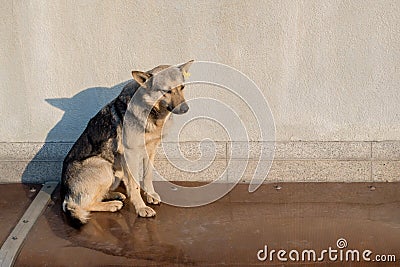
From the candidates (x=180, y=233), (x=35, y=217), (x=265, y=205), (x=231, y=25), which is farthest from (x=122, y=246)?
(x=231, y=25)

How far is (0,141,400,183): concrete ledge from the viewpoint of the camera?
6.09m

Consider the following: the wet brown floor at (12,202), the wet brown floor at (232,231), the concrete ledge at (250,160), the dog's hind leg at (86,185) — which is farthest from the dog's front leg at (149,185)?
the wet brown floor at (12,202)

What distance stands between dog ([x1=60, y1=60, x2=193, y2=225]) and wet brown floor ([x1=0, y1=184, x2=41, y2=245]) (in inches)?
19.0

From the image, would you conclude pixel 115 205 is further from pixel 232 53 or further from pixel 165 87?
pixel 232 53

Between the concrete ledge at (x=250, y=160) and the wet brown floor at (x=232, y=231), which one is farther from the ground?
the concrete ledge at (x=250, y=160)

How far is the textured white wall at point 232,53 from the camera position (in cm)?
579

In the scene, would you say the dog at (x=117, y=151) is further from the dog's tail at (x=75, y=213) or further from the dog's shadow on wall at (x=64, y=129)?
the dog's shadow on wall at (x=64, y=129)

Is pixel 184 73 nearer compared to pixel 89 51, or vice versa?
pixel 184 73

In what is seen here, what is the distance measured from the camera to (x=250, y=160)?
242 inches

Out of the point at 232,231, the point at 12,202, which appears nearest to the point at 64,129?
the point at 12,202

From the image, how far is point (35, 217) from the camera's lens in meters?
5.53

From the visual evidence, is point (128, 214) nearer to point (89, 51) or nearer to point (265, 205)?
point (265, 205)

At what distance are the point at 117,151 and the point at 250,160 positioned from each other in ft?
4.76

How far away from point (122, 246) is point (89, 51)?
1.99 meters
